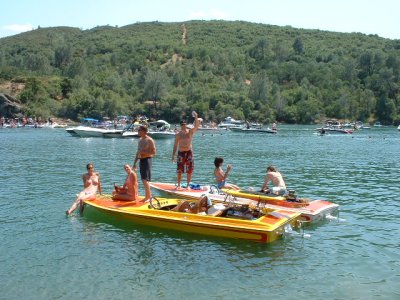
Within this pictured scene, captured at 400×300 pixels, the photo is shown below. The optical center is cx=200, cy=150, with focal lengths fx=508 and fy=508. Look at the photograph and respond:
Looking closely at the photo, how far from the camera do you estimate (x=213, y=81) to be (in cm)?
15925

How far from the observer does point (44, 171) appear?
96.8 ft

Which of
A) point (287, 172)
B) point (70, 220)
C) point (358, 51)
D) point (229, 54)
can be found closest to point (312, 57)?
point (358, 51)

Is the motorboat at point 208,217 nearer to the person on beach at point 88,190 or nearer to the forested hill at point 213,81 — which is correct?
the person on beach at point 88,190

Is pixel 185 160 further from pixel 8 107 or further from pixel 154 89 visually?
pixel 154 89

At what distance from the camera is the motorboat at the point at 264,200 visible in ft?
53.5

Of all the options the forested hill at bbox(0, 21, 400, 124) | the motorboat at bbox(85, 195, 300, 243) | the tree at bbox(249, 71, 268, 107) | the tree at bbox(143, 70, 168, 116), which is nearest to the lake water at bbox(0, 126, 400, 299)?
the motorboat at bbox(85, 195, 300, 243)

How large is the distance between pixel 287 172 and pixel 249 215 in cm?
1592

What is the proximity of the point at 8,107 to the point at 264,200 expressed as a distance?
10501 cm

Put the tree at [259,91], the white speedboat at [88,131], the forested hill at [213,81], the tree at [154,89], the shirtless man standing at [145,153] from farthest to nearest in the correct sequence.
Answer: the tree at [259,91] → the tree at [154,89] → the forested hill at [213,81] → the white speedboat at [88,131] → the shirtless man standing at [145,153]

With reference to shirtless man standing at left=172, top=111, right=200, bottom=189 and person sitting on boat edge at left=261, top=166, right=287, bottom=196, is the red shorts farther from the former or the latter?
person sitting on boat edge at left=261, top=166, right=287, bottom=196

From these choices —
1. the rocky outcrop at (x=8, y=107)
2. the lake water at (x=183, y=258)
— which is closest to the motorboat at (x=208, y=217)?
the lake water at (x=183, y=258)

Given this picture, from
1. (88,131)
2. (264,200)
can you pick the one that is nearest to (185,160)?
(264,200)

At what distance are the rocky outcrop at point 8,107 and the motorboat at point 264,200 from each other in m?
101

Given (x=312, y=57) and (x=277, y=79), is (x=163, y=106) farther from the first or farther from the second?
(x=312, y=57)
